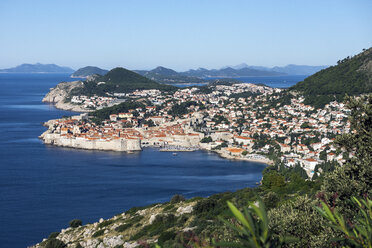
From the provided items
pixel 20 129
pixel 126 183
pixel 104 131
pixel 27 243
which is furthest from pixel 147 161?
pixel 20 129

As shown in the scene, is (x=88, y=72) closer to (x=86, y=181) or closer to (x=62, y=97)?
(x=62, y=97)

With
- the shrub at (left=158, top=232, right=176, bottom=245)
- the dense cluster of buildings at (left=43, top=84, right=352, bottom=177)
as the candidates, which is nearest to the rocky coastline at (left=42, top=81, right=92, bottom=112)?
the dense cluster of buildings at (left=43, top=84, right=352, bottom=177)

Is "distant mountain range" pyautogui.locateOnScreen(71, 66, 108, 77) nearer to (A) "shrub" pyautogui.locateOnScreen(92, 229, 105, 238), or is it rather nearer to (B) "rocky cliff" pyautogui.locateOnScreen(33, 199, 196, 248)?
(B) "rocky cliff" pyautogui.locateOnScreen(33, 199, 196, 248)

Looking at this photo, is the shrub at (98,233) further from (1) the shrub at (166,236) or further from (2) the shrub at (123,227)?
(1) the shrub at (166,236)

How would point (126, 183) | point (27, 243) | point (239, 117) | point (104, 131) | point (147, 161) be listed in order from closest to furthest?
point (27, 243) < point (126, 183) < point (147, 161) < point (104, 131) < point (239, 117)

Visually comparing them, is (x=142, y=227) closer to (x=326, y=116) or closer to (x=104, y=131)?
(x=104, y=131)
